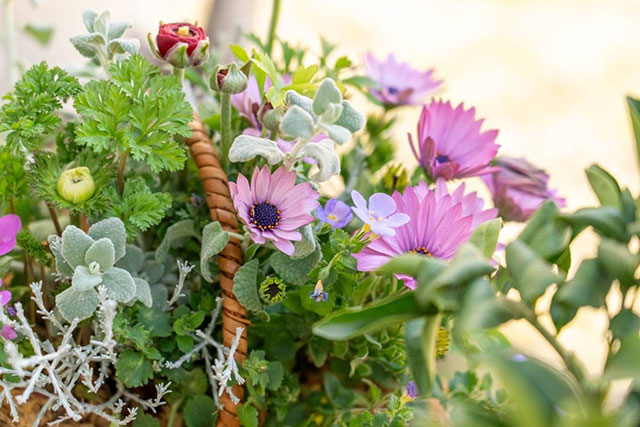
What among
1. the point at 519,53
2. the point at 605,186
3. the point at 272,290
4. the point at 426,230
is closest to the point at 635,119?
the point at 605,186

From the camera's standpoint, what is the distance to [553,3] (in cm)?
229

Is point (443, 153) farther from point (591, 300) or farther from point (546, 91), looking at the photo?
point (546, 91)

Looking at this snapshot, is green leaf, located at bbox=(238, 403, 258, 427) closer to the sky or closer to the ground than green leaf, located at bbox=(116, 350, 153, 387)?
closer to the ground

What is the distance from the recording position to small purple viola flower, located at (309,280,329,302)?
504 mm

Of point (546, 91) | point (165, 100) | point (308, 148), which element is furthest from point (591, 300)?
point (546, 91)

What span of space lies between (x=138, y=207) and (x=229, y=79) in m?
0.11

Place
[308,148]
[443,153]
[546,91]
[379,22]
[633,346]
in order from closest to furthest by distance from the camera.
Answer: [633,346], [308,148], [443,153], [546,91], [379,22]

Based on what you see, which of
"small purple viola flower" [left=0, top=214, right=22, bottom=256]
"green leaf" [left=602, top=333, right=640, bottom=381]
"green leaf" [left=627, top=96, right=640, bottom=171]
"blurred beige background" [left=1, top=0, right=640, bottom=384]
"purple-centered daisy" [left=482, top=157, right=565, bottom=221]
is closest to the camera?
"green leaf" [left=602, top=333, right=640, bottom=381]

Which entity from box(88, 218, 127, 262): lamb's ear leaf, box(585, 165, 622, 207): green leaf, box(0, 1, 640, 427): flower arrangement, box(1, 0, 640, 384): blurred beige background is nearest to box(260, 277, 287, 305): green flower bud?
box(0, 1, 640, 427): flower arrangement

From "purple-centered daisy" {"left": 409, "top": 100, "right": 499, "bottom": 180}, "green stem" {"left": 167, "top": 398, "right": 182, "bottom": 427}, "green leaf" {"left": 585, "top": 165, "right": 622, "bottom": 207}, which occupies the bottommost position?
"green stem" {"left": 167, "top": 398, "right": 182, "bottom": 427}

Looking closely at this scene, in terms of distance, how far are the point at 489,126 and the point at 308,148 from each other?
55.5 inches

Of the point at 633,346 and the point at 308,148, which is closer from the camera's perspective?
the point at 633,346

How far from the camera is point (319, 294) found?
1.66ft

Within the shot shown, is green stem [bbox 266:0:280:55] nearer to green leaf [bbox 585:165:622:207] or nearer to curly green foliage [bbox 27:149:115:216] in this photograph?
curly green foliage [bbox 27:149:115:216]
